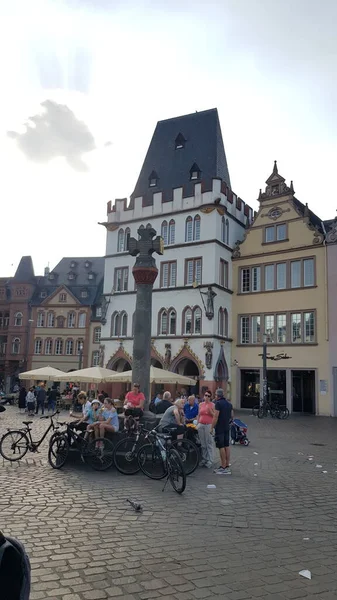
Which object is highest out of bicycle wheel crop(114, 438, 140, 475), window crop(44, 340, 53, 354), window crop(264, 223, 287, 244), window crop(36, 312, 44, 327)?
window crop(264, 223, 287, 244)

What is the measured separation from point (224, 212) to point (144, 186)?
31.3ft

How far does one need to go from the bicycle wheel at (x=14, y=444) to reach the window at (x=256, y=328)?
1064 inches

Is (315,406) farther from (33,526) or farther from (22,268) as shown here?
(22,268)

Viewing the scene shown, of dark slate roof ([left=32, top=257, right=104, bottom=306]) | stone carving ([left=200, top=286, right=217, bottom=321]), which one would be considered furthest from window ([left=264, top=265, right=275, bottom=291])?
dark slate roof ([left=32, top=257, right=104, bottom=306])

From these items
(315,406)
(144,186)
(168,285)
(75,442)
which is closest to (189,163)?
(144,186)

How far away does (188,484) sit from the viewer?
1034 centimetres

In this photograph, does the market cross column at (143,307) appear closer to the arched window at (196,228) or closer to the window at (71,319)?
the arched window at (196,228)

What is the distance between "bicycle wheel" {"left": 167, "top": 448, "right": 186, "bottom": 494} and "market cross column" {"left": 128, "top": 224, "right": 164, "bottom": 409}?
4.90m

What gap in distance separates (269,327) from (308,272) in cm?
496

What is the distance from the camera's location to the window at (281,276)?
3697 cm

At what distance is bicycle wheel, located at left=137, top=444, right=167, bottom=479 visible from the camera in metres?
10.8

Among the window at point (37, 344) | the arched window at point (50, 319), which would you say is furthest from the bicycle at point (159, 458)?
the window at point (37, 344)

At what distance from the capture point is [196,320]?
3791 centimetres

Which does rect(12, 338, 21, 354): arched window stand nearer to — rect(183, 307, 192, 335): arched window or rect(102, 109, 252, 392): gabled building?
rect(102, 109, 252, 392): gabled building
